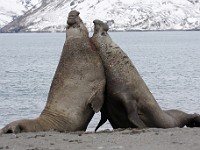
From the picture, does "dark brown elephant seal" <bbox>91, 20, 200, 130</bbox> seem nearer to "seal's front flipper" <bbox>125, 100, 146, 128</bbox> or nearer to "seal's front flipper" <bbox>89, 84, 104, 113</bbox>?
"seal's front flipper" <bbox>125, 100, 146, 128</bbox>

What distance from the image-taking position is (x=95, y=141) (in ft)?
36.7

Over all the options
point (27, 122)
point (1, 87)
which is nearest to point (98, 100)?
point (27, 122)

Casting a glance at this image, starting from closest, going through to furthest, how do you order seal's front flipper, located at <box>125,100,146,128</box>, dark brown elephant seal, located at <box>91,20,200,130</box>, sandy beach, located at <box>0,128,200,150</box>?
1. sandy beach, located at <box>0,128,200,150</box>
2. seal's front flipper, located at <box>125,100,146,128</box>
3. dark brown elephant seal, located at <box>91,20,200,130</box>

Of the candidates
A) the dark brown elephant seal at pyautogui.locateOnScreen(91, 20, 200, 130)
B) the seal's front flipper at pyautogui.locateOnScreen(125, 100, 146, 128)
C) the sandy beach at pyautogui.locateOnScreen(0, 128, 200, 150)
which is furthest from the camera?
the dark brown elephant seal at pyautogui.locateOnScreen(91, 20, 200, 130)

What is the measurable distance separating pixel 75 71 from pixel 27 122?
1.51 m

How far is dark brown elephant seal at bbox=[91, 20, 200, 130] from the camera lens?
1346 centimetres

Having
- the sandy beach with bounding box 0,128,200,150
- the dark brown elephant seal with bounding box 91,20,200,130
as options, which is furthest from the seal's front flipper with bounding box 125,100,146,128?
the sandy beach with bounding box 0,128,200,150

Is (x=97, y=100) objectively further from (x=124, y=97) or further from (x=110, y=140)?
(x=110, y=140)

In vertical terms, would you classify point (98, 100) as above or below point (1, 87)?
above

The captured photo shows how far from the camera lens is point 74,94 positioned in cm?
1341

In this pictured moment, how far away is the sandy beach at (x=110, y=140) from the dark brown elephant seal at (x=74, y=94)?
0.66m

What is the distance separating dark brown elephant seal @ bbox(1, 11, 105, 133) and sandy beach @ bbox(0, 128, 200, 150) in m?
0.66

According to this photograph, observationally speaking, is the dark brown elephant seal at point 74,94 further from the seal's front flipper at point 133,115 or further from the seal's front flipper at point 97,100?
the seal's front flipper at point 133,115

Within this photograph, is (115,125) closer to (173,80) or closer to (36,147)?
(36,147)
